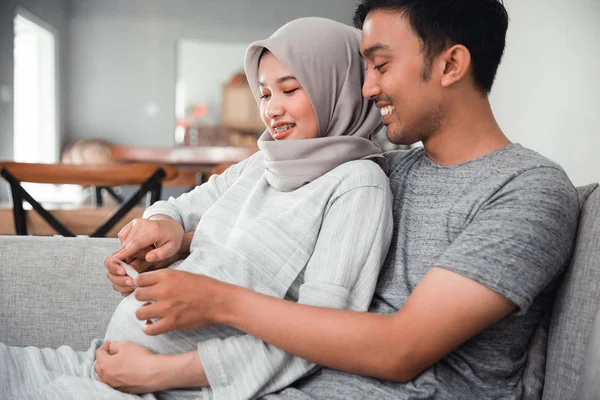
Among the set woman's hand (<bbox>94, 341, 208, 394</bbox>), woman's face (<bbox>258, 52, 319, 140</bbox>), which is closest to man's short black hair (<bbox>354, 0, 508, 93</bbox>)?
woman's face (<bbox>258, 52, 319, 140</bbox>)

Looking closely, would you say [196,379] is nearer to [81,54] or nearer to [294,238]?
[294,238]

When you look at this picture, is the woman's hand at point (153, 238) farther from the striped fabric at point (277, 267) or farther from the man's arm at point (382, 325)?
the man's arm at point (382, 325)

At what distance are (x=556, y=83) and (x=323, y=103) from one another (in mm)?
1468

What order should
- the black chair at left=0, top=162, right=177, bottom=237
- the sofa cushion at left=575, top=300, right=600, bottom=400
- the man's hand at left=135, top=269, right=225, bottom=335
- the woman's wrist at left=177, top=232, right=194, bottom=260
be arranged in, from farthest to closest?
the black chair at left=0, top=162, right=177, bottom=237, the woman's wrist at left=177, top=232, right=194, bottom=260, the man's hand at left=135, top=269, right=225, bottom=335, the sofa cushion at left=575, top=300, right=600, bottom=400

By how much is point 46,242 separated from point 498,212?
1116mm

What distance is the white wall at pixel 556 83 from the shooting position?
2002mm

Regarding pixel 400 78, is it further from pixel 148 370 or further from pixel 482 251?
pixel 148 370

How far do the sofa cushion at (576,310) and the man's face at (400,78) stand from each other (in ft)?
1.09

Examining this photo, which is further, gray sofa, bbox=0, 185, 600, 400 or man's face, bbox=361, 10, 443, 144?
gray sofa, bbox=0, 185, 600, 400

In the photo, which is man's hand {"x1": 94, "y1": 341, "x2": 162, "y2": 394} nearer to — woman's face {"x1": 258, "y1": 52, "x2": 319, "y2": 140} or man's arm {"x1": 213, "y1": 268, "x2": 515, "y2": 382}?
man's arm {"x1": 213, "y1": 268, "x2": 515, "y2": 382}

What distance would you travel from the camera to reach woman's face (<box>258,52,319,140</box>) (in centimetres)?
127

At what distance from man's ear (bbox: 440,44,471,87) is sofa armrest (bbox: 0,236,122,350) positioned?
0.92m

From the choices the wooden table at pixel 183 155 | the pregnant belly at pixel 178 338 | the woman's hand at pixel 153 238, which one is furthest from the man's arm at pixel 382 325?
the wooden table at pixel 183 155

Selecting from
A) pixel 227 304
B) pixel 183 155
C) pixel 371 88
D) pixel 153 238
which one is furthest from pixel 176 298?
pixel 183 155
